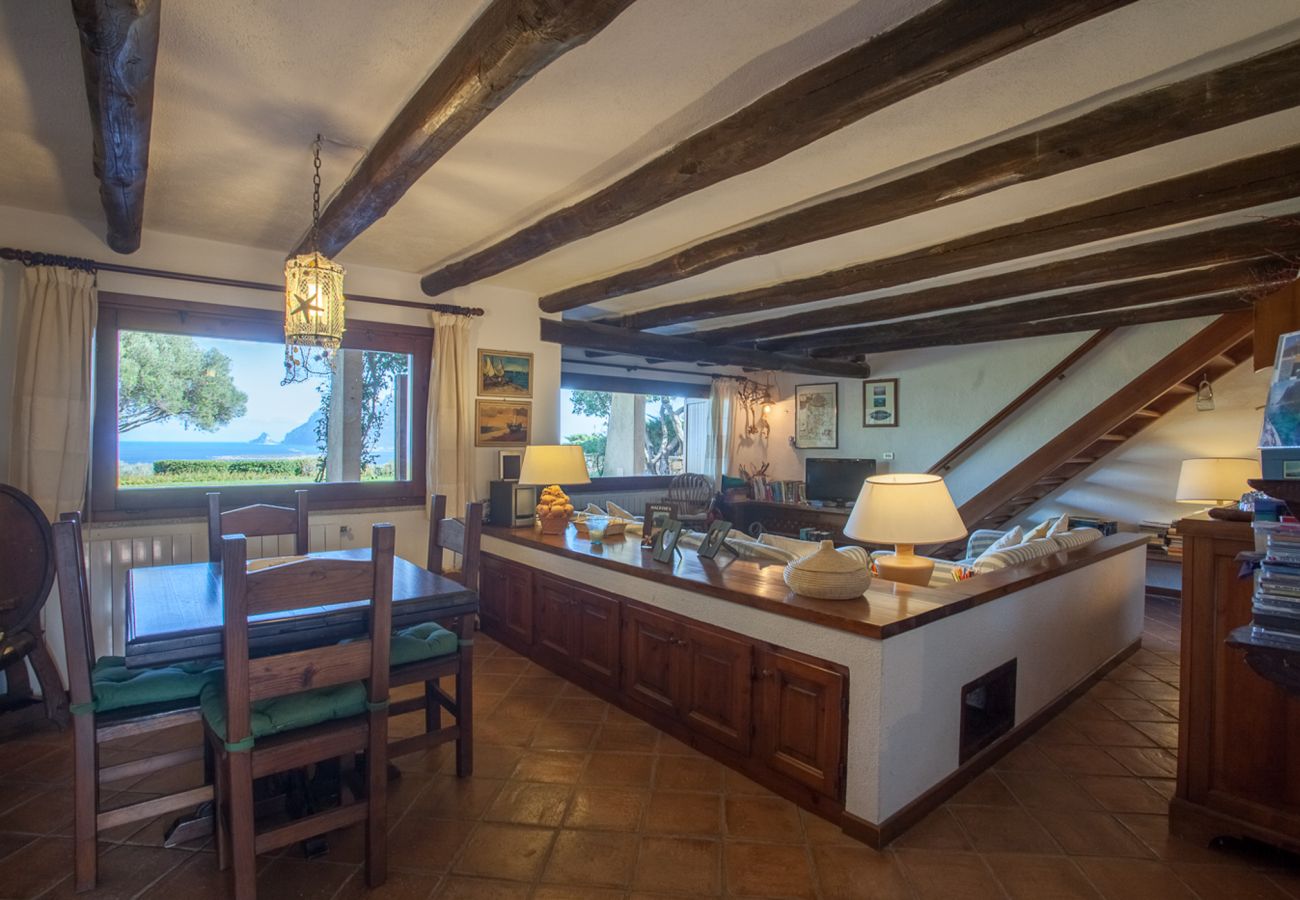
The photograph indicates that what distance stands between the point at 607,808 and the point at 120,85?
2663mm

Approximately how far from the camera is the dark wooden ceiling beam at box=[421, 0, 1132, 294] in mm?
1403

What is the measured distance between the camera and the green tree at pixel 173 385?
11.0ft

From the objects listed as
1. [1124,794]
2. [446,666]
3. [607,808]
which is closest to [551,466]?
[446,666]

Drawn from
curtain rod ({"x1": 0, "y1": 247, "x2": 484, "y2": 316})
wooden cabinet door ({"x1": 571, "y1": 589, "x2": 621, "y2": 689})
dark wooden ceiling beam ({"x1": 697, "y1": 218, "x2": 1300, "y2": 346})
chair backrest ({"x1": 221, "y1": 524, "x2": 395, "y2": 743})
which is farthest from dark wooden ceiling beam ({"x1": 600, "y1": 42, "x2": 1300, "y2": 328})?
chair backrest ({"x1": 221, "y1": 524, "x2": 395, "y2": 743})

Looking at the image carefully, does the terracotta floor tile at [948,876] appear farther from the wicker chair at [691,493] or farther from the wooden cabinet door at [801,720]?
the wicker chair at [691,493]

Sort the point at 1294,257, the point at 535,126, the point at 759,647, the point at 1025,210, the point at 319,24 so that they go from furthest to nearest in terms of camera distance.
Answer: the point at 1294,257 → the point at 1025,210 → the point at 759,647 → the point at 535,126 → the point at 319,24

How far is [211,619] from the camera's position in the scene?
1.87 m

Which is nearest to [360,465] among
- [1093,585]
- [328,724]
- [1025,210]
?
[328,724]

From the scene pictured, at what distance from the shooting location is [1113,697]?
326 cm

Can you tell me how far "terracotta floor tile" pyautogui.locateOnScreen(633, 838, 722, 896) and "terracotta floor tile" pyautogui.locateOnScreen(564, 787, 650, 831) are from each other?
13cm

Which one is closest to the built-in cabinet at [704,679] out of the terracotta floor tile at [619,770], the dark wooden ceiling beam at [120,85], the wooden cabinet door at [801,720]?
the wooden cabinet door at [801,720]

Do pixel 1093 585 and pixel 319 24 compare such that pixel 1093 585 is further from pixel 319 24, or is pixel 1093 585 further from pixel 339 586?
pixel 319 24

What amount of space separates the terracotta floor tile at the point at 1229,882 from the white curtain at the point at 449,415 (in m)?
3.86

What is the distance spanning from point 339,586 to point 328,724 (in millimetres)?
458
